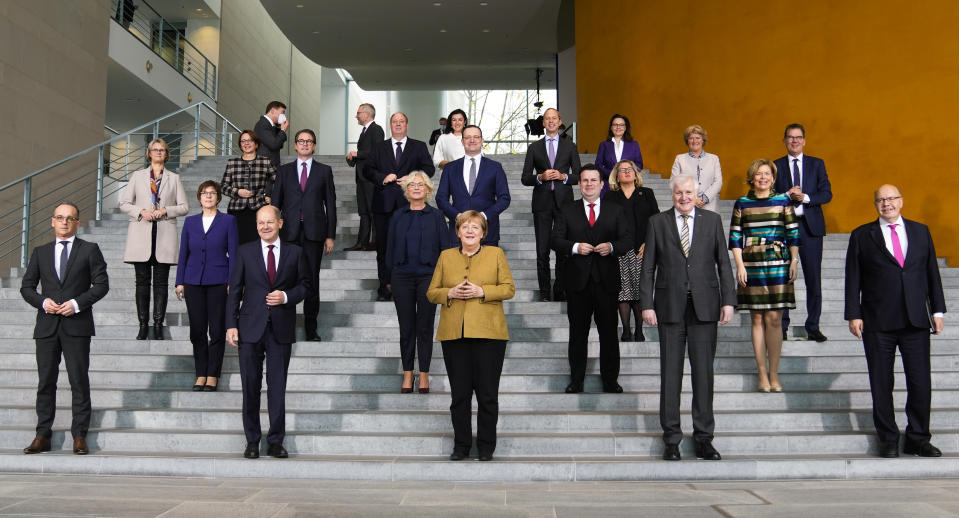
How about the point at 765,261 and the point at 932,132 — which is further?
the point at 932,132

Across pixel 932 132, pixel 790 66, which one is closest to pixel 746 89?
pixel 790 66

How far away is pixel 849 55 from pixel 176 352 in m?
7.71

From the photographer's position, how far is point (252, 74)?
22.8 metres

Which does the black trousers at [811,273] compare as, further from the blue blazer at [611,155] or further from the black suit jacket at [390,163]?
the black suit jacket at [390,163]

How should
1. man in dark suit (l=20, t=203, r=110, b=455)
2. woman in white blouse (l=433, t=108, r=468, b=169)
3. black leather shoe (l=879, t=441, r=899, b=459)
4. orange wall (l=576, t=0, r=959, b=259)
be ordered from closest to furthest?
black leather shoe (l=879, t=441, r=899, b=459) → man in dark suit (l=20, t=203, r=110, b=455) → woman in white blouse (l=433, t=108, r=468, b=169) → orange wall (l=576, t=0, r=959, b=259)

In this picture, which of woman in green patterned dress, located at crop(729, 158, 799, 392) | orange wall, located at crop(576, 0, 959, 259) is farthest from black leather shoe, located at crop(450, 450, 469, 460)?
orange wall, located at crop(576, 0, 959, 259)

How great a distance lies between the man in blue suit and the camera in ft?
20.1

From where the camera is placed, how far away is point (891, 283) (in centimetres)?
479

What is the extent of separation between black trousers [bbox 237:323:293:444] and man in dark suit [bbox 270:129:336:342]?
1.59m

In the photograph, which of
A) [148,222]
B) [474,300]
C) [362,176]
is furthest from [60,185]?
[474,300]

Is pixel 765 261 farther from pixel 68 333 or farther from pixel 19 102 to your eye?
pixel 19 102

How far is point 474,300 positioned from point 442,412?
1.03m

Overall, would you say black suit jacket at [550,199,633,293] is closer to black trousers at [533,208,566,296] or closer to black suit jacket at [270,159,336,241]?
black trousers at [533,208,566,296]

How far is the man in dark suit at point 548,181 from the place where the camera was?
6.77 m
